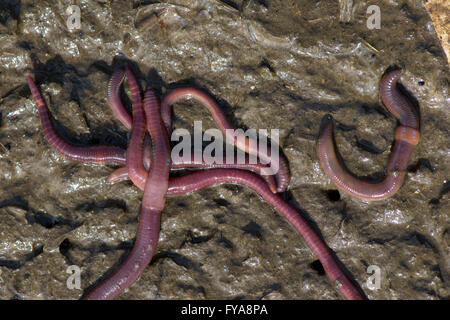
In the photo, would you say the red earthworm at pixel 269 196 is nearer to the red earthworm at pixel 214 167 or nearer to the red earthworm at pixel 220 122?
the red earthworm at pixel 214 167

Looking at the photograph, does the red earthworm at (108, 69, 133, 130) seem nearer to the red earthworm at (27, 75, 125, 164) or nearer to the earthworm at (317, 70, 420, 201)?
the red earthworm at (27, 75, 125, 164)

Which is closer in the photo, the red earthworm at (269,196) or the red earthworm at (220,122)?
the red earthworm at (269,196)

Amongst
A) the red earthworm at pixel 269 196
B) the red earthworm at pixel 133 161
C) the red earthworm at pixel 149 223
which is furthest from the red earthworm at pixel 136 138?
the red earthworm at pixel 269 196

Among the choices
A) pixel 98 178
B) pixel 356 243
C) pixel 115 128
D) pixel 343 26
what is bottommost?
pixel 356 243

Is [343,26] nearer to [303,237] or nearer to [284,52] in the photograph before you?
[284,52]

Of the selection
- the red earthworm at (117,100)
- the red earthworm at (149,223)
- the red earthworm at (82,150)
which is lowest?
the red earthworm at (149,223)

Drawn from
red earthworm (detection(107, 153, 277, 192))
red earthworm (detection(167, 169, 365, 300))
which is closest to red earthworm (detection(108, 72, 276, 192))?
red earthworm (detection(107, 153, 277, 192))
